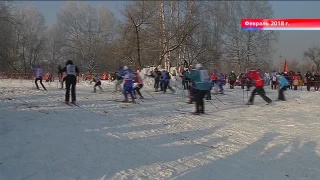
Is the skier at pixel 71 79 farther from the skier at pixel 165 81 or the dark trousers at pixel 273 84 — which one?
the dark trousers at pixel 273 84

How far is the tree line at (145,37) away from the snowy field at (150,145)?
2043cm

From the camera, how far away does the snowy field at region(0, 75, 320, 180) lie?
666 cm

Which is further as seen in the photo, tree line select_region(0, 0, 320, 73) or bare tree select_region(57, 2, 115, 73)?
bare tree select_region(57, 2, 115, 73)

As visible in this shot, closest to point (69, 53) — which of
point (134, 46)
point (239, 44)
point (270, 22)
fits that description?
point (239, 44)

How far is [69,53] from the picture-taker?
66625 millimetres

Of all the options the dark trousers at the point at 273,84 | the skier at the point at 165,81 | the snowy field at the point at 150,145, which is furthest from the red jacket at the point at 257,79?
the dark trousers at the point at 273,84

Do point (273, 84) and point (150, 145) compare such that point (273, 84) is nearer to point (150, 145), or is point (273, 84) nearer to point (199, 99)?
point (199, 99)

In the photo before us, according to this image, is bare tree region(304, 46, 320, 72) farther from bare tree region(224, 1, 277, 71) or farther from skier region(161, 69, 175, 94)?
skier region(161, 69, 175, 94)

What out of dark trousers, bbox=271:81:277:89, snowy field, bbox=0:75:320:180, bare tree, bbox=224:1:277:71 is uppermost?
bare tree, bbox=224:1:277:71

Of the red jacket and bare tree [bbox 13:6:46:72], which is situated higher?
bare tree [bbox 13:6:46:72]

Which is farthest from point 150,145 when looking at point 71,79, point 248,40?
point 248,40

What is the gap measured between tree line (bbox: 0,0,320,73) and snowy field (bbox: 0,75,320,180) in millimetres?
20435

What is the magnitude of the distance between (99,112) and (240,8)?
4098 cm

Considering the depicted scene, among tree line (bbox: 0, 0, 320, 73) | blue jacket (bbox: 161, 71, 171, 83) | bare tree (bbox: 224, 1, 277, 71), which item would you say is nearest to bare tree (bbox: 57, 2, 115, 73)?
tree line (bbox: 0, 0, 320, 73)
